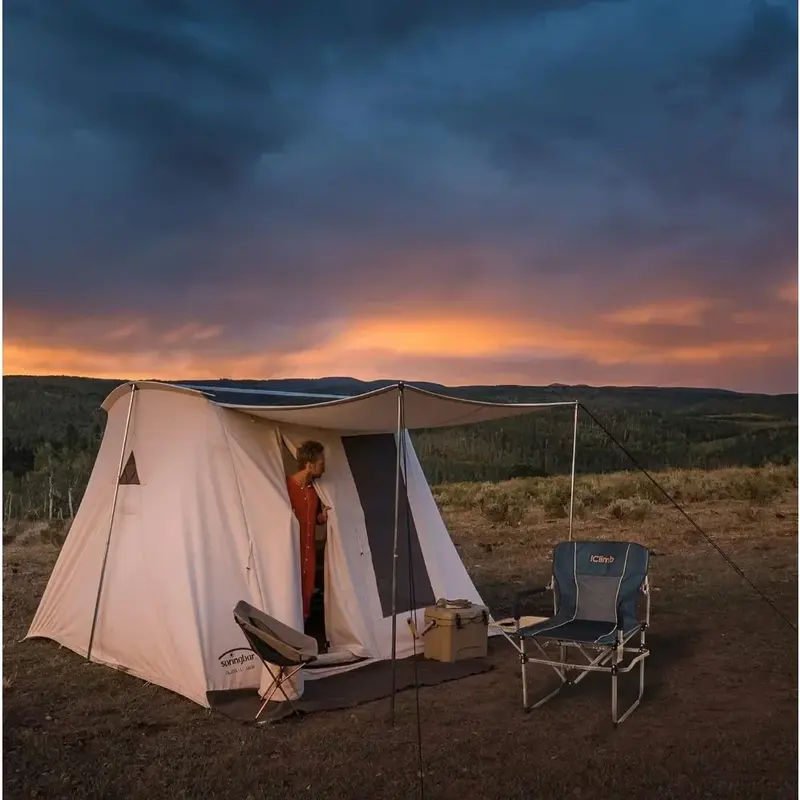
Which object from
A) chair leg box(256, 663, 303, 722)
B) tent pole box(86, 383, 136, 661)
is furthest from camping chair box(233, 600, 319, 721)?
tent pole box(86, 383, 136, 661)

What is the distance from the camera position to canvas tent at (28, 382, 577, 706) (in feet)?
18.0

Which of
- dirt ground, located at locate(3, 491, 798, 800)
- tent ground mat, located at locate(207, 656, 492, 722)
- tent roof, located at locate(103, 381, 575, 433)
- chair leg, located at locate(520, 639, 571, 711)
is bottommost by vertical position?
dirt ground, located at locate(3, 491, 798, 800)

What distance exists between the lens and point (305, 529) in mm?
6066

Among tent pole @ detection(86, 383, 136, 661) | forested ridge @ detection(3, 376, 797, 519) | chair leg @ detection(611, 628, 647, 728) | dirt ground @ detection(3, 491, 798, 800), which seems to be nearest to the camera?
dirt ground @ detection(3, 491, 798, 800)

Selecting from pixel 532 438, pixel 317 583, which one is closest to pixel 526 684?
pixel 317 583

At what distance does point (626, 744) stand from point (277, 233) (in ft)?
31.2

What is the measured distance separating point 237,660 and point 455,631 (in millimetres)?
1436

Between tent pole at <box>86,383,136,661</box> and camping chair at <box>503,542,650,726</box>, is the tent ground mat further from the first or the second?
tent pole at <box>86,383,136,661</box>

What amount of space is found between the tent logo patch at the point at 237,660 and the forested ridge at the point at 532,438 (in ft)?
48.9

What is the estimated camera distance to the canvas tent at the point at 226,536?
550 cm

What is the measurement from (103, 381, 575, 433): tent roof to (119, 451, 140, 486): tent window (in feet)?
1.62

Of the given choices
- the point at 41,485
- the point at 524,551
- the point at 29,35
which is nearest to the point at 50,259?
the point at 29,35

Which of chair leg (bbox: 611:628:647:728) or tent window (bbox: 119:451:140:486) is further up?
tent window (bbox: 119:451:140:486)

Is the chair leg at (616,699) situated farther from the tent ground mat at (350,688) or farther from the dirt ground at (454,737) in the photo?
the tent ground mat at (350,688)
